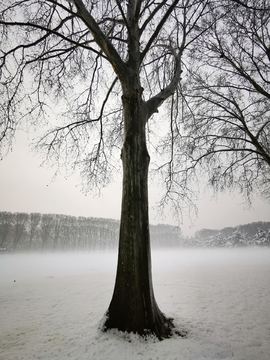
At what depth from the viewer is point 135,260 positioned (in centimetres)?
265

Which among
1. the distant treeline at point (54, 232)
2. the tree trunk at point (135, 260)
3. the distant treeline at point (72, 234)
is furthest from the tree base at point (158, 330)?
the distant treeline at point (72, 234)

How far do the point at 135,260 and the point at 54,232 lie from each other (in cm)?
5858

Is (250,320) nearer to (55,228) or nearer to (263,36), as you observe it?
(263,36)

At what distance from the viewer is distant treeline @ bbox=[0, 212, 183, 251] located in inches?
1772

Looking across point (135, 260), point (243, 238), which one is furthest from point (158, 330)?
point (243, 238)

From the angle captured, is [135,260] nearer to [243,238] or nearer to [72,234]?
[72,234]

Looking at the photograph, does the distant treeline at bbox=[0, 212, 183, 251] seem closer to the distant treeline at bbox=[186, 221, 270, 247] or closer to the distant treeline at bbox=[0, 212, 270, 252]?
Answer: the distant treeline at bbox=[0, 212, 270, 252]

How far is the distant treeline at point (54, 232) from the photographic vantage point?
1772 inches

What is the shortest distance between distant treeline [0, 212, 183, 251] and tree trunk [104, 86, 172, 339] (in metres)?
33.5

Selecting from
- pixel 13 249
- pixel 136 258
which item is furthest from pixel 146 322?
pixel 13 249

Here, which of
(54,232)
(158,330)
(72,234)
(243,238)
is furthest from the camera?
(243,238)

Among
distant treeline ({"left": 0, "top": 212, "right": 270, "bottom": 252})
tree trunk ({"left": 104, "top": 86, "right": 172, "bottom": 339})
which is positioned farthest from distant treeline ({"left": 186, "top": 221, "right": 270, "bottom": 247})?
tree trunk ({"left": 104, "top": 86, "right": 172, "bottom": 339})

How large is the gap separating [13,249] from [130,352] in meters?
54.1

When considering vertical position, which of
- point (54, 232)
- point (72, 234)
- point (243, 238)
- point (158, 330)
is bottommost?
point (243, 238)
